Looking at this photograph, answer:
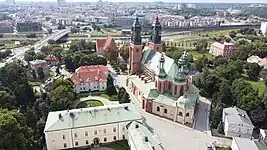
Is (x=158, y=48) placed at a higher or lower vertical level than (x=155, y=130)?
higher

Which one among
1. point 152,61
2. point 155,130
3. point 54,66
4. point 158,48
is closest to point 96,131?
point 155,130

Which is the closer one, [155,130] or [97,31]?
[155,130]

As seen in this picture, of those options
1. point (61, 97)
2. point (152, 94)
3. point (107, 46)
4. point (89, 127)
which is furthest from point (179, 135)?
point (107, 46)

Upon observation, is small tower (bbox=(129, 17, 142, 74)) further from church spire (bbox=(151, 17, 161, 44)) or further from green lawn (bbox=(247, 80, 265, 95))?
green lawn (bbox=(247, 80, 265, 95))

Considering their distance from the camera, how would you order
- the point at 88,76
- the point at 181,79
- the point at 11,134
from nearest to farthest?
the point at 11,134, the point at 181,79, the point at 88,76

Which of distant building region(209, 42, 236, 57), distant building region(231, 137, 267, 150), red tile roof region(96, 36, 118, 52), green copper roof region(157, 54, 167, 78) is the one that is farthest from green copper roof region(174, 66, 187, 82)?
distant building region(209, 42, 236, 57)

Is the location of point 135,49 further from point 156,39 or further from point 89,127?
point 89,127

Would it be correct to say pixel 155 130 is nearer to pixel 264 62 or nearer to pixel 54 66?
pixel 54 66

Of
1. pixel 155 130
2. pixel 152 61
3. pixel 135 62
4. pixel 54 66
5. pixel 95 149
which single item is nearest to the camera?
pixel 95 149
